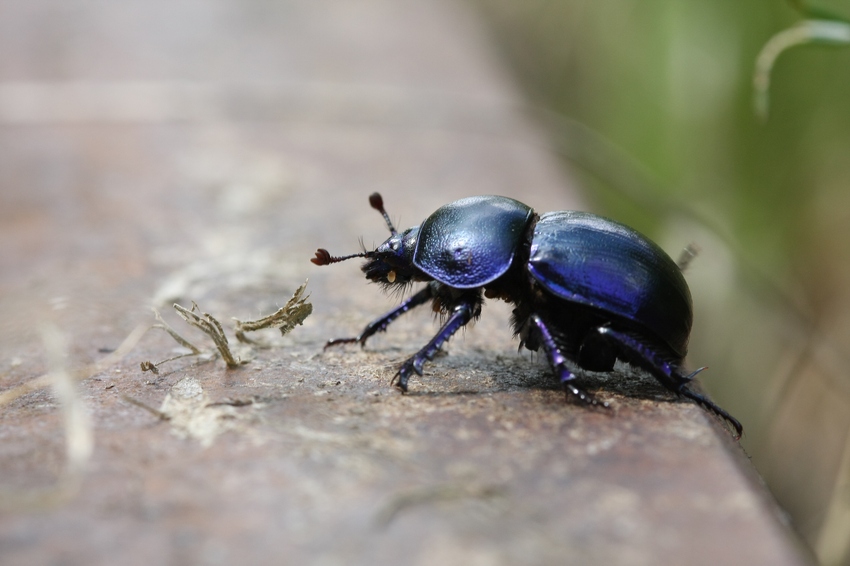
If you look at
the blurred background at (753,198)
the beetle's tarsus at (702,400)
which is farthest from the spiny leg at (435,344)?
the blurred background at (753,198)

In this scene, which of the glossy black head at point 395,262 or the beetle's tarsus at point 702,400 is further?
the glossy black head at point 395,262

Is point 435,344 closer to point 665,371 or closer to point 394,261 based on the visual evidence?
point 394,261

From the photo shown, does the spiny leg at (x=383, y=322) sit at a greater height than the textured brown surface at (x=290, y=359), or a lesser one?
lesser

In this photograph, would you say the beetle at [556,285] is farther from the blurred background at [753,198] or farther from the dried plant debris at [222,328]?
the blurred background at [753,198]

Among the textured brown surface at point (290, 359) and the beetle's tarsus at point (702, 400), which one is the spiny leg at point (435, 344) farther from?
the beetle's tarsus at point (702, 400)

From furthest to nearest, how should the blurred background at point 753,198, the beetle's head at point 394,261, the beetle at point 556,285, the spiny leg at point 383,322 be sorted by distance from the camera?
1. the blurred background at point 753,198
2. the beetle's head at point 394,261
3. the spiny leg at point 383,322
4. the beetle at point 556,285

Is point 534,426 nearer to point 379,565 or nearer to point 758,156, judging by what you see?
point 379,565

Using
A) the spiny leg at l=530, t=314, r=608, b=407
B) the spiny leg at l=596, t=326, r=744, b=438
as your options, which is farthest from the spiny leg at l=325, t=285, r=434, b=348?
the spiny leg at l=596, t=326, r=744, b=438

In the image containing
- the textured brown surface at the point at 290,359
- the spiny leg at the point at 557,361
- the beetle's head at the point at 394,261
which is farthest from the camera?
the beetle's head at the point at 394,261
